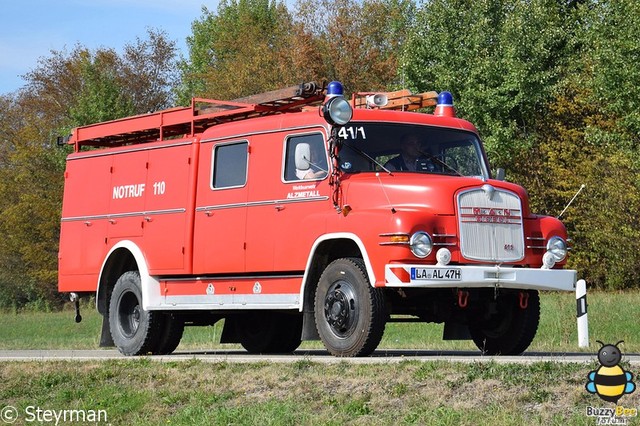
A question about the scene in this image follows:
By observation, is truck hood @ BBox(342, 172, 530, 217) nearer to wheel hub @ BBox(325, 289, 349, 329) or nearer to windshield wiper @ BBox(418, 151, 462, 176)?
windshield wiper @ BBox(418, 151, 462, 176)

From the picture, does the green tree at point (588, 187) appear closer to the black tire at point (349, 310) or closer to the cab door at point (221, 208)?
the cab door at point (221, 208)

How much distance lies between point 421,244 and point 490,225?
0.93m

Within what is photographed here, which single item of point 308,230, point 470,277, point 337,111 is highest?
point 337,111

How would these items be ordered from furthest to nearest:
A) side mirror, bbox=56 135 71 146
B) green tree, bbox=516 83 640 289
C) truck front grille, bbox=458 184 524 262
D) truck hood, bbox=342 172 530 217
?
green tree, bbox=516 83 640 289 → side mirror, bbox=56 135 71 146 → truck front grille, bbox=458 184 524 262 → truck hood, bbox=342 172 530 217

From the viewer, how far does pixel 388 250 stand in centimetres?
1311

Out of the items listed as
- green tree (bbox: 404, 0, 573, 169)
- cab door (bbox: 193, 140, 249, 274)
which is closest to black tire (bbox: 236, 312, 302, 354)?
cab door (bbox: 193, 140, 249, 274)

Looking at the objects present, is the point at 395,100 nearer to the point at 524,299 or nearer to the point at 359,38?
the point at 524,299

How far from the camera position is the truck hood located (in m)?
13.2

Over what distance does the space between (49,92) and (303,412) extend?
64.4m

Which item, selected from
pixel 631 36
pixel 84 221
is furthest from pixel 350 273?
pixel 631 36

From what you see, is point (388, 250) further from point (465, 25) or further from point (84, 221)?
point (465, 25)

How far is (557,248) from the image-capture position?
14.2 m

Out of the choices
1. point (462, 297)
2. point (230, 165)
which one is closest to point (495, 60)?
point (230, 165)

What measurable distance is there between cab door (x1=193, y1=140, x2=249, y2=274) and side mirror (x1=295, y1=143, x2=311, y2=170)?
4.02 feet
